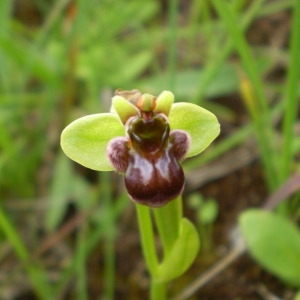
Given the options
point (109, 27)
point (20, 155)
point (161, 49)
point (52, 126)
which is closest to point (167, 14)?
point (161, 49)

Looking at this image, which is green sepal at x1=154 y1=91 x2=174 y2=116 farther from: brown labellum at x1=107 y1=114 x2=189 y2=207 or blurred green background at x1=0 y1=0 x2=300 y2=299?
blurred green background at x1=0 y1=0 x2=300 y2=299

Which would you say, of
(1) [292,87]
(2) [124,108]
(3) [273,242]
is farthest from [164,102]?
(3) [273,242]

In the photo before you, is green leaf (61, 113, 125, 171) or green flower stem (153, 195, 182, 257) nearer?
green leaf (61, 113, 125, 171)

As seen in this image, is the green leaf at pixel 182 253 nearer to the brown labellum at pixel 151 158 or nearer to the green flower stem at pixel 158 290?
the green flower stem at pixel 158 290

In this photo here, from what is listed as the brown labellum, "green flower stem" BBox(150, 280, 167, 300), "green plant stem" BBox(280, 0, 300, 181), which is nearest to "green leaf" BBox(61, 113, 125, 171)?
the brown labellum

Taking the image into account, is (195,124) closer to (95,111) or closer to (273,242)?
(273,242)

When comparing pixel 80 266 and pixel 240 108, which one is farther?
pixel 240 108

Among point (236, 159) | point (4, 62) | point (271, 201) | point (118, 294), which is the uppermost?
point (4, 62)

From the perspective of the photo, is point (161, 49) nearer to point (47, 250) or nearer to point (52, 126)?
point (52, 126)
